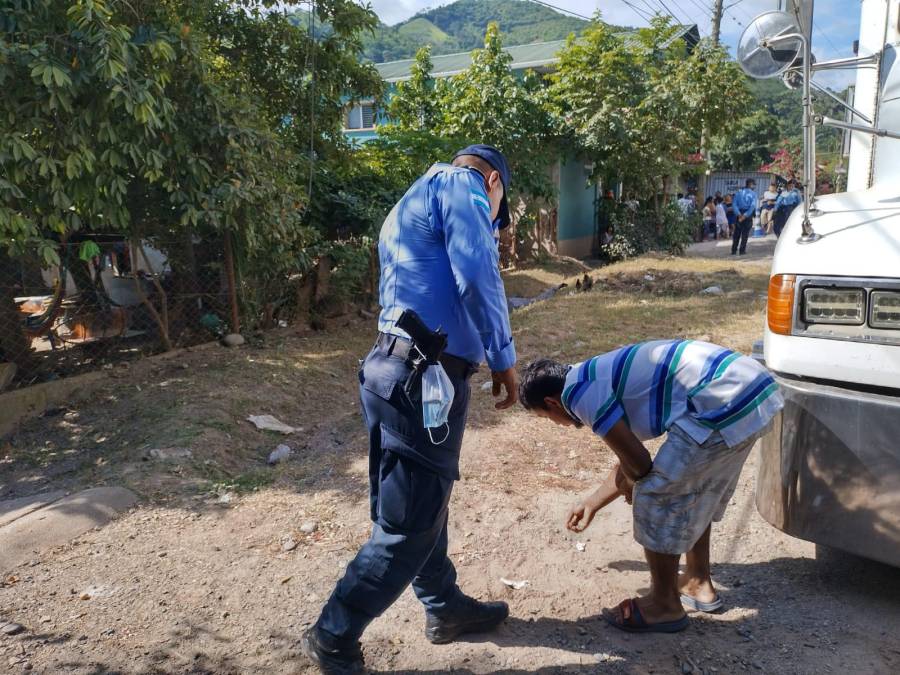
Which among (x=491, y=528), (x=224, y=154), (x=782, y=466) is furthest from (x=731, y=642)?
(x=224, y=154)

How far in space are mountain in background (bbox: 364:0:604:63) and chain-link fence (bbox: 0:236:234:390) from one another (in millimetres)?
50447

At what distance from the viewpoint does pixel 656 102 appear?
14016mm

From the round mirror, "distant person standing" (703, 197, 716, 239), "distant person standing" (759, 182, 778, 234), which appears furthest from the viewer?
"distant person standing" (703, 197, 716, 239)

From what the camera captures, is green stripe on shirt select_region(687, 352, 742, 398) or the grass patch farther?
the grass patch

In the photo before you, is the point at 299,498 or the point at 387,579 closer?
the point at 387,579

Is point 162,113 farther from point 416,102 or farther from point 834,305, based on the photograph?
point 416,102

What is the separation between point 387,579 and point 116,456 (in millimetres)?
3004

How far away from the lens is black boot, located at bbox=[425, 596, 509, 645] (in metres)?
2.59

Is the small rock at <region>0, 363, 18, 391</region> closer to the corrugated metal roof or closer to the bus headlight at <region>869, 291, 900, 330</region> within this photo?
the bus headlight at <region>869, 291, 900, 330</region>

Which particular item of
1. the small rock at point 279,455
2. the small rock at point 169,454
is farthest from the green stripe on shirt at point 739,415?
the small rock at point 169,454

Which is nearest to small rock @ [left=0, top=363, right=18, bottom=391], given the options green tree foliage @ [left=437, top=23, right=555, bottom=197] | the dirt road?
the dirt road

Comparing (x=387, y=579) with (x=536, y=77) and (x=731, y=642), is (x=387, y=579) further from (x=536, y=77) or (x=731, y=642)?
(x=536, y=77)

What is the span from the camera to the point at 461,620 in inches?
102

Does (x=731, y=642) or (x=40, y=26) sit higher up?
(x=40, y=26)
